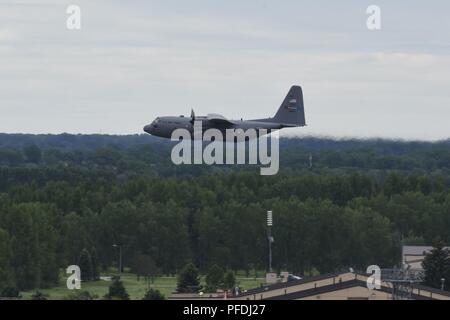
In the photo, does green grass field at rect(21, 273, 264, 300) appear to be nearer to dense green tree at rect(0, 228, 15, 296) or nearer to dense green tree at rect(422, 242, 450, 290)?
dense green tree at rect(0, 228, 15, 296)

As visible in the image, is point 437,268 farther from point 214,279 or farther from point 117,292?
point 117,292

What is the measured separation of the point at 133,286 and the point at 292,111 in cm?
3548

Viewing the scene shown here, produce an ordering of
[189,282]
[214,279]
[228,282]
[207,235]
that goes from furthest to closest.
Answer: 1. [207,235]
2. [214,279]
3. [228,282]
4. [189,282]

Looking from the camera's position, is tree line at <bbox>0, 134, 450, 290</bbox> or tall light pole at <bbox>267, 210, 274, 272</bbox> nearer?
tall light pole at <bbox>267, 210, 274, 272</bbox>

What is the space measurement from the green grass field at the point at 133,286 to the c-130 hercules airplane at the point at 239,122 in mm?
21015

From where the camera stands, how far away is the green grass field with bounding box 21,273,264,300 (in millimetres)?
127938

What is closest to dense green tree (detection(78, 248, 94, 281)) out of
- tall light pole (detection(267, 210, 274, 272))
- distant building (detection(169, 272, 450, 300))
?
tall light pole (detection(267, 210, 274, 272))

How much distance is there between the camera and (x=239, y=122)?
103062mm

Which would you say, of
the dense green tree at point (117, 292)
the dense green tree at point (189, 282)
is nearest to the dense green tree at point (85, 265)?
the dense green tree at point (189, 282)

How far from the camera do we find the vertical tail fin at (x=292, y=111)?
106m

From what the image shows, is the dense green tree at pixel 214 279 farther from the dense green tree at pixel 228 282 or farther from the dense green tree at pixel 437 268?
the dense green tree at pixel 437 268

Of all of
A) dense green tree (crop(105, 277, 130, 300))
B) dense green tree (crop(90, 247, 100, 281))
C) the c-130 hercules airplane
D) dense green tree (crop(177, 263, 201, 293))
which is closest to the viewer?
the c-130 hercules airplane

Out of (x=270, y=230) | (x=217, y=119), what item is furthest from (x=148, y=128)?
(x=270, y=230)
